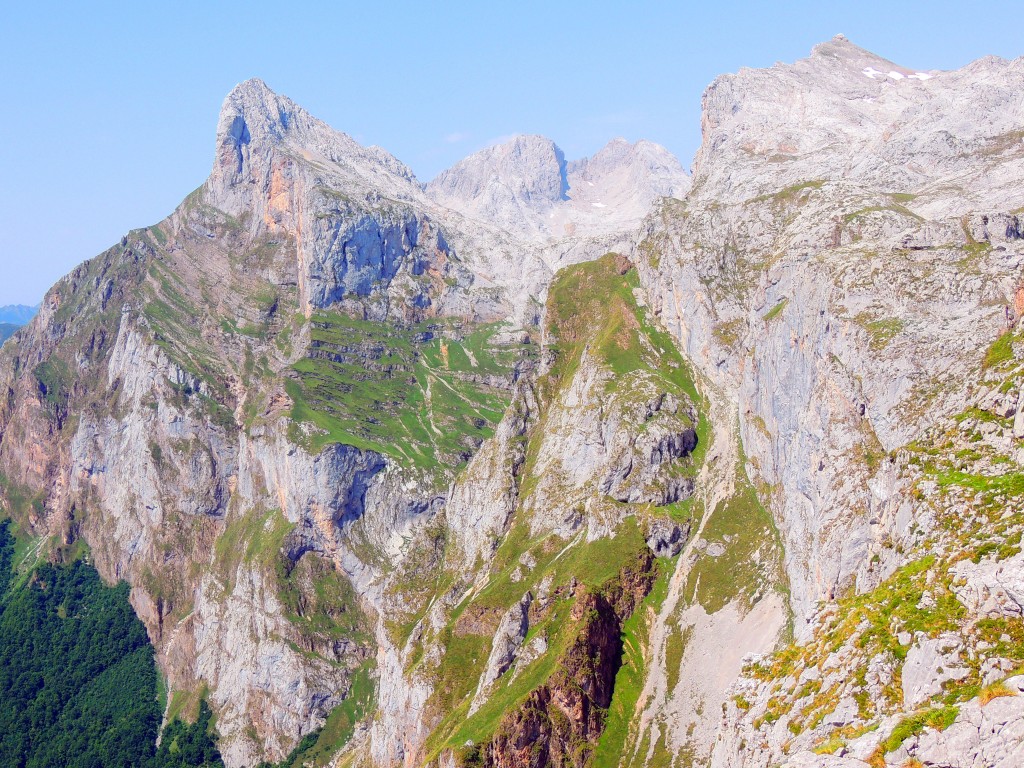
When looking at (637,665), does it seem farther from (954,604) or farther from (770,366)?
(954,604)

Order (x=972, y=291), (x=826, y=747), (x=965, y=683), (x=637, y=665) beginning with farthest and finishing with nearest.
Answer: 1. (x=637, y=665)
2. (x=972, y=291)
3. (x=826, y=747)
4. (x=965, y=683)

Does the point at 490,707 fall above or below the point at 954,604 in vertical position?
below

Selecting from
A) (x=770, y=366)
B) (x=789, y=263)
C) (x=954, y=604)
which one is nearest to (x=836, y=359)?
(x=770, y=366)

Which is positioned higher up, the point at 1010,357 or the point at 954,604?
the point at 1010,357

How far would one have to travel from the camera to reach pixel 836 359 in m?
155

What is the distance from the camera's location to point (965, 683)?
52938mm

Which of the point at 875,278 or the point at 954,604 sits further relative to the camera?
the point at 875,278

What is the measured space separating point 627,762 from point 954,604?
4985 inches

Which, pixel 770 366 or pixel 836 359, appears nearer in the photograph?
pixel 836 359

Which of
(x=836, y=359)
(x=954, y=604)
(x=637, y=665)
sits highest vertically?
(x=836, y=359)

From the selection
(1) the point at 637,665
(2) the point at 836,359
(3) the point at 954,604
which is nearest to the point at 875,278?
(2) the point at 836,359

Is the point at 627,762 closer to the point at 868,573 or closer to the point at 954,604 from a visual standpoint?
the point at 868,573

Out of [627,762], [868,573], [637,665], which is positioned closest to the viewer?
[868,573]

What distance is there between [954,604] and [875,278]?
110 m
